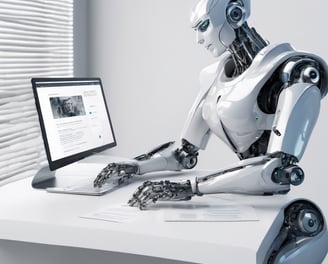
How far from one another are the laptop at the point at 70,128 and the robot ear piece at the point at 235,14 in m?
0.59

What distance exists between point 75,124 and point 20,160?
87 centimetres

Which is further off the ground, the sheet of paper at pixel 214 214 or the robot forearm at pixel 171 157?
the robot forearm at pixel 171 157

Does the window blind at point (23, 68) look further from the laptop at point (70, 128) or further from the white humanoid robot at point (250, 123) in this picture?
the white humanoid robot at point (250, 123)

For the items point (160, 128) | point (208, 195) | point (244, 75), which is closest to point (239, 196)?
point (208, 195)

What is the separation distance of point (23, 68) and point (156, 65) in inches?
32.1

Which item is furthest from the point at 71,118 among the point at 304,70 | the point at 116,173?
the point at 304,70

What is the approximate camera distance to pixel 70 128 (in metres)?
1.77

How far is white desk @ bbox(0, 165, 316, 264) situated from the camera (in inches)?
46.8

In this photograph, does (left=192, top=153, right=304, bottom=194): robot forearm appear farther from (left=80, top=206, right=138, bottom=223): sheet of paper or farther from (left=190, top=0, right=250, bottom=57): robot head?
(left=190, top=0, right=250, bottom=57): robot head

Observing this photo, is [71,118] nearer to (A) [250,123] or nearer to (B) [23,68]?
(A) [250,123]

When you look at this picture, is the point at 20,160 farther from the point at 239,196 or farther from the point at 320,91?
the point at 320,91

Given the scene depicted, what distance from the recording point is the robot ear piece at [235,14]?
168cm

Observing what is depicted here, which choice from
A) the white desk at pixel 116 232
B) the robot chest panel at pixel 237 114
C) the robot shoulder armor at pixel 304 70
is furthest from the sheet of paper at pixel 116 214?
the robot shoulder armor at pixel 304 70

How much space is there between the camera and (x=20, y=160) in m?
2.56
